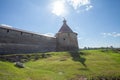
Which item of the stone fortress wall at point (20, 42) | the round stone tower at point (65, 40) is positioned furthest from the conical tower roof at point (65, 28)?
the stone fortress wall at point (20, 42)

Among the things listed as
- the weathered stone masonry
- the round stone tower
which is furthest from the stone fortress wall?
the round stone tower

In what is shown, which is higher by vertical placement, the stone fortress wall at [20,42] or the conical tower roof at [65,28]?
the conical tower roof at [65,28]

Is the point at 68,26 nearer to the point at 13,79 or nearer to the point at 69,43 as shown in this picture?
the point at 69,43

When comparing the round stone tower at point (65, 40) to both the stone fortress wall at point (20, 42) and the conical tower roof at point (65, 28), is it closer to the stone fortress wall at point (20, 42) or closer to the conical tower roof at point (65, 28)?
the conical tower roof at point (65, 28)

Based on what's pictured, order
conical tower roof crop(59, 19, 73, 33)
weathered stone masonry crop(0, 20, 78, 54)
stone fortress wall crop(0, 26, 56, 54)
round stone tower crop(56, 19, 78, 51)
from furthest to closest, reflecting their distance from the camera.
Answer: conical tower roof crop(59, 19, 73, 33)
round stone tower crop(56, 19, 78, 51)
weathered stone masonry crop(0, 20, 78, 54)
stone fortress wall crop(0, 26, 56, 54)

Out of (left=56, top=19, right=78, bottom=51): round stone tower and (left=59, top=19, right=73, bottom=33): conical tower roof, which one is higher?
(left=59, top=19, right=73, bottom=33): conical tower roof

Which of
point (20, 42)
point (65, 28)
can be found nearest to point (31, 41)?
point (20, 42)

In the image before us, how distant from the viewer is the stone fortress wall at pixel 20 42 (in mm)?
21603

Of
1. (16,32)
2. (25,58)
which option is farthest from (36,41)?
(25,58)

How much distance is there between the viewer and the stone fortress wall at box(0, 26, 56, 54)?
70.9 feet

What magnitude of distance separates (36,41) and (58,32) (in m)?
10.5

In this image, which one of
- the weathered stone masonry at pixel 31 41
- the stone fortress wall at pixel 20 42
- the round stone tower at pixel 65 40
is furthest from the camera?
the round stone tower at pixel 65 40

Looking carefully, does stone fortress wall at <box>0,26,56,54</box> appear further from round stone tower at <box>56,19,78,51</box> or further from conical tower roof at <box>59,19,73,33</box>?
conical tower roof at <box>59,19,73,33</box>

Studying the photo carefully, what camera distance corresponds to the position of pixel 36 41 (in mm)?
28391
